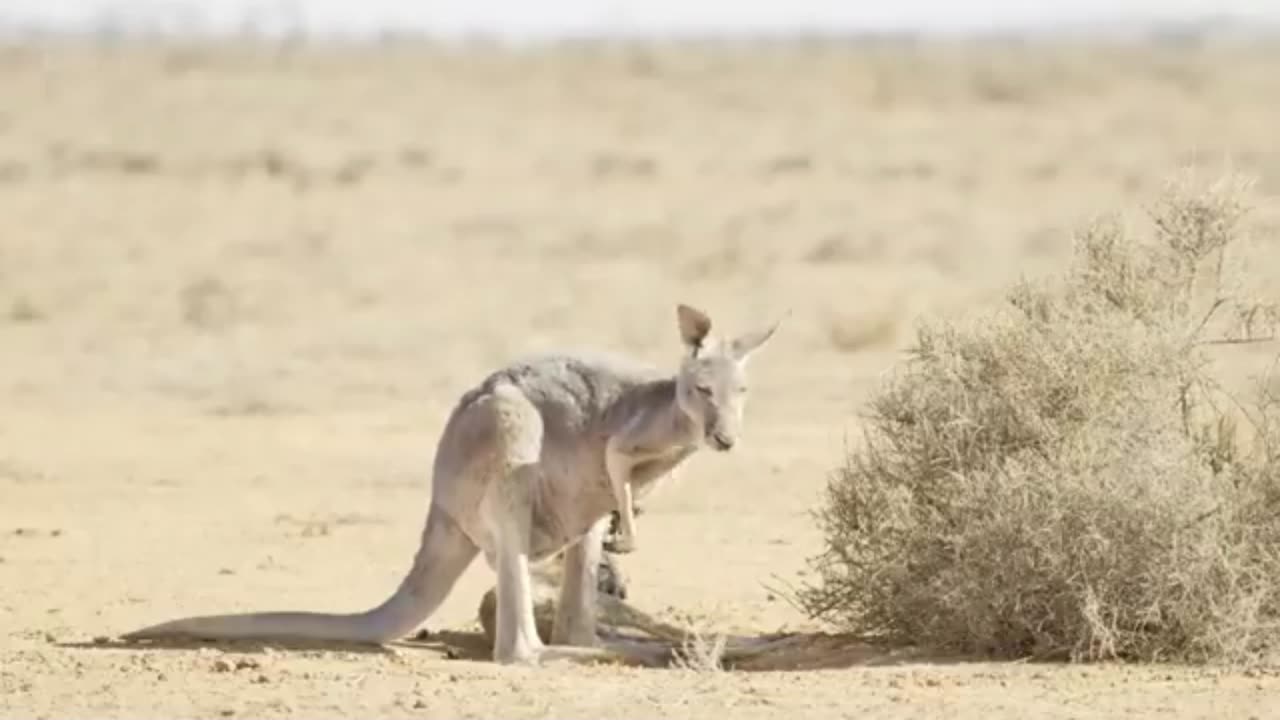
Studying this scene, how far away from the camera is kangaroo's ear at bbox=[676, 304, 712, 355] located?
30.2 feet

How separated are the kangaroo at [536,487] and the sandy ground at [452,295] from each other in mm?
226

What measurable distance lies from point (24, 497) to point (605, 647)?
621 cm

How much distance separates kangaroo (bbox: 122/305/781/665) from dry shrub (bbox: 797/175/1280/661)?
2.80 feet

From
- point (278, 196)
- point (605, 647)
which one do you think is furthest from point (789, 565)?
point (278, 196)

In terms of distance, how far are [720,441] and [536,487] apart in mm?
974

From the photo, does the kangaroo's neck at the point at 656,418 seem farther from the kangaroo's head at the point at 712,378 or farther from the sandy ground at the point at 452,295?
the sandy ground at the point at 452,295

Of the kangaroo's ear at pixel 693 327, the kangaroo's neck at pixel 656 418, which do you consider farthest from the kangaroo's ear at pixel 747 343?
the kangaroo's neck at pixel 656 418

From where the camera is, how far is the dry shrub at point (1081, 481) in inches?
359

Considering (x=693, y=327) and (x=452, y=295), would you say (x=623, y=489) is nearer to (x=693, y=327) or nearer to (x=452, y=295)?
(x=693, y=327)

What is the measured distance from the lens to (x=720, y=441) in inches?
354

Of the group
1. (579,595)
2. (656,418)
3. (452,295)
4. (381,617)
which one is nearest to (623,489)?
(656,418)

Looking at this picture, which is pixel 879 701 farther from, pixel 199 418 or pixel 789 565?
pixel 199 418

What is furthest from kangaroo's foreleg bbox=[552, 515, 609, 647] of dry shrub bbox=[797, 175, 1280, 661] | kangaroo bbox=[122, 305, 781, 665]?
dry shrub bbox=[797, 175, 1280, 661]

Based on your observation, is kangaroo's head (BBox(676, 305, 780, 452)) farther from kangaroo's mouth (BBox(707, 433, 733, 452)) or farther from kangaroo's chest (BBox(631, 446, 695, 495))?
kangaroo's chest (BBox(631, 446, 695, 495))
